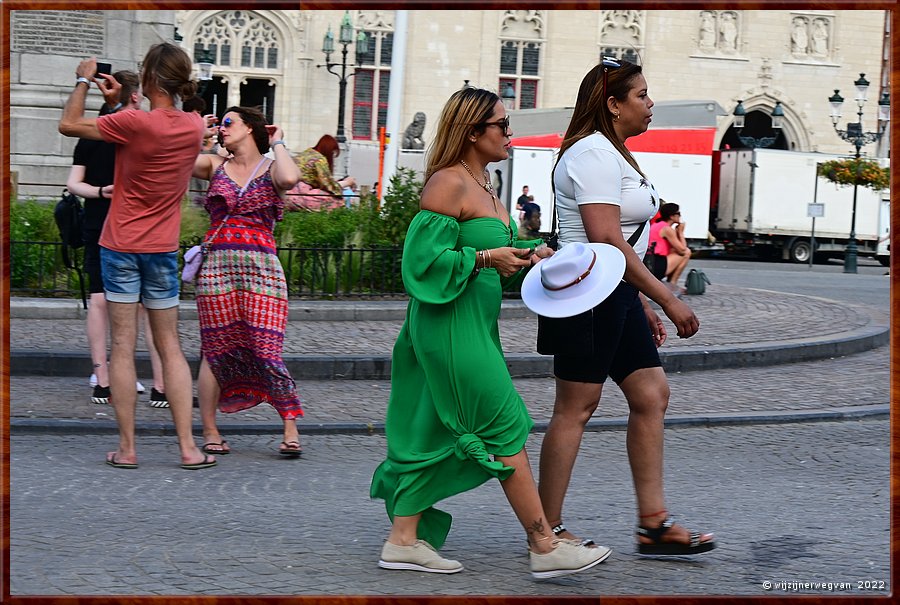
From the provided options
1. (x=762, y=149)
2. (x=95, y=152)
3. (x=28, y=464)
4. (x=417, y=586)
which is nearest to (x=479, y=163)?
(x=417, y=586)

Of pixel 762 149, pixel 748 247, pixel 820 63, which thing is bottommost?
pixel 748 247

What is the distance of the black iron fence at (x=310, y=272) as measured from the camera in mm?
→ 11180

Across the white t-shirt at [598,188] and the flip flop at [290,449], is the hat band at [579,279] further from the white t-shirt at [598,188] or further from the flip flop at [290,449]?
the flip flop at [290,449]

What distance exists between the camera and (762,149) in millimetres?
34562

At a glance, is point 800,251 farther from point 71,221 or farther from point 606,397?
point 71,221

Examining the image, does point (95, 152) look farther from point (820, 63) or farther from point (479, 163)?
point (820, 63)

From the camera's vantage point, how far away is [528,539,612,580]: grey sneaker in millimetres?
4125

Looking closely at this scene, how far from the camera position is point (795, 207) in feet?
112

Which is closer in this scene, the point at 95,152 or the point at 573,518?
the point at 573,518

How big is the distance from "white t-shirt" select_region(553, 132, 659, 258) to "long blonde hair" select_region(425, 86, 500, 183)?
33 cm

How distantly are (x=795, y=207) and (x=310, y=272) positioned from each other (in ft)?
81.6

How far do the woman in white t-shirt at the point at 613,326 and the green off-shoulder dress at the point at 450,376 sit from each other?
0.25m

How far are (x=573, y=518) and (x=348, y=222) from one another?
27.2ft

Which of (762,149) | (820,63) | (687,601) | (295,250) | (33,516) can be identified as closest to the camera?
(687,601)
